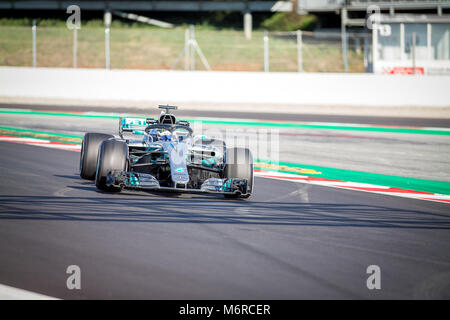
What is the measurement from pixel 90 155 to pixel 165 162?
1.16m

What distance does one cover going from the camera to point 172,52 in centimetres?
3622

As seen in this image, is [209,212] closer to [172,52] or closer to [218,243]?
[218,243]

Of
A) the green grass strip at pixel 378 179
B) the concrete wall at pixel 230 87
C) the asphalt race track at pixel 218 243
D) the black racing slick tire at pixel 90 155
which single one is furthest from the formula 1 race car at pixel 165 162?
the concrete wall at pixel 230 87

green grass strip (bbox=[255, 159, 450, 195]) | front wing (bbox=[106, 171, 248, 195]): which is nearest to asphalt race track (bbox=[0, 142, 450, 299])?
front wing (bbox=[106, 171, 248, 195])

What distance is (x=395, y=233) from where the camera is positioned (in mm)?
7543

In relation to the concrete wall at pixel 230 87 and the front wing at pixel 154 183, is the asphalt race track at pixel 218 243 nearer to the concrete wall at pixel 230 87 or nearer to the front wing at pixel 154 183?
the front wing at pixel 154 183

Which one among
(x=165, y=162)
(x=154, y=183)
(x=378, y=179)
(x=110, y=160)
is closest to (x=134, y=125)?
(x=165, y=162)

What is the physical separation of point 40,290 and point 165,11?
42435 mm

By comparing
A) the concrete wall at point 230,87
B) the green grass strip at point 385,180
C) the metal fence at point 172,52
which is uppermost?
the metal fence at point 172,52

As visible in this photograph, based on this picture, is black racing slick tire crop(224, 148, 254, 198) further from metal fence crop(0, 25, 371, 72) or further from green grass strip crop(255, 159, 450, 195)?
metal fence crop(0, 25, 371, 72)

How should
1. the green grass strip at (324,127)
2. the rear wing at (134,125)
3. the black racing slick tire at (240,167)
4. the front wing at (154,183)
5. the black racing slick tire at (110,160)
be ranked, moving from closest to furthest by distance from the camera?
1. the front wing at (154,183)
2. the black racing slick tire at (110,160)
3. the black racing slick tire at (240,167)
4. the rear wing at (134,125)
5. the green grass strip at (324,127)

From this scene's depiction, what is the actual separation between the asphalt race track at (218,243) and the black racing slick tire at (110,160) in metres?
0.23

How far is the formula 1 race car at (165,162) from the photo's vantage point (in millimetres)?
8852
